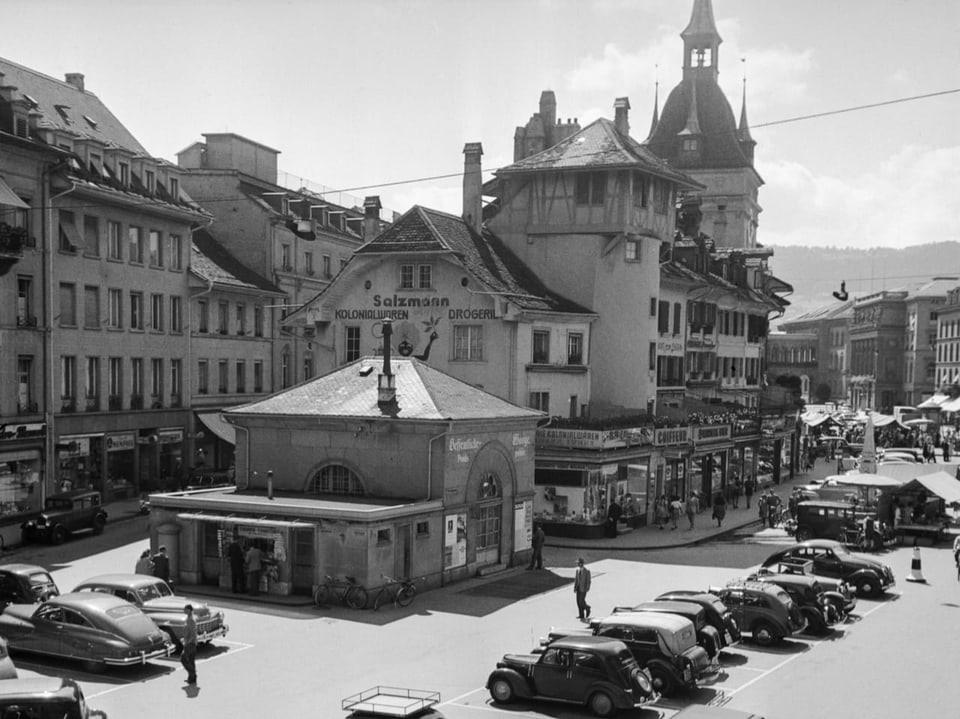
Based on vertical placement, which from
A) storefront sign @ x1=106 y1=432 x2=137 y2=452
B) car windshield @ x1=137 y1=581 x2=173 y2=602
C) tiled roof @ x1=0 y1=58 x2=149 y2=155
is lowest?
car windshield @ x1=137 y1=581 x2=173 y2=602

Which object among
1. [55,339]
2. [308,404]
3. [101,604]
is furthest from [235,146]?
[101,604]

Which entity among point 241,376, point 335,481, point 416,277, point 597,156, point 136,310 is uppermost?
point 597,156

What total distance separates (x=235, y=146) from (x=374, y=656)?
5125 cm

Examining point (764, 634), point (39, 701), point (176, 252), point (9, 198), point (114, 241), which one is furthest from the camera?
point (176, 252)

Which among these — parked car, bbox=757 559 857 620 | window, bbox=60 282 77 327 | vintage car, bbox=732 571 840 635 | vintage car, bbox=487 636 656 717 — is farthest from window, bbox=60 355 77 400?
vintage car, bbox=487 636 656 717

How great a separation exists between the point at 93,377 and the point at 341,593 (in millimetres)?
25606

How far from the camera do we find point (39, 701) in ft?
60.1

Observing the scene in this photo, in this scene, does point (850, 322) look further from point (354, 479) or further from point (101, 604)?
point (101, 604)

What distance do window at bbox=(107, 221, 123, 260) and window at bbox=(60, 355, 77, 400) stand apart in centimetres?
557

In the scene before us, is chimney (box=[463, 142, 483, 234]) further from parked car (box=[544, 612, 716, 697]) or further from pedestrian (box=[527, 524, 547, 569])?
parked car (box=[544, 612, 716, 697])

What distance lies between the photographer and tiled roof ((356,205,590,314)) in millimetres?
49719

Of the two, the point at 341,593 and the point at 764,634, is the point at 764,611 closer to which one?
the point at 764,634

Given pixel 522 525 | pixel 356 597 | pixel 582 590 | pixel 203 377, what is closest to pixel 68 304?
pixel 203 377

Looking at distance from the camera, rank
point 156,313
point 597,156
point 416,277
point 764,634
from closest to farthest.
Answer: point 764,634, point 416,277, point 597,156, point 156,313
